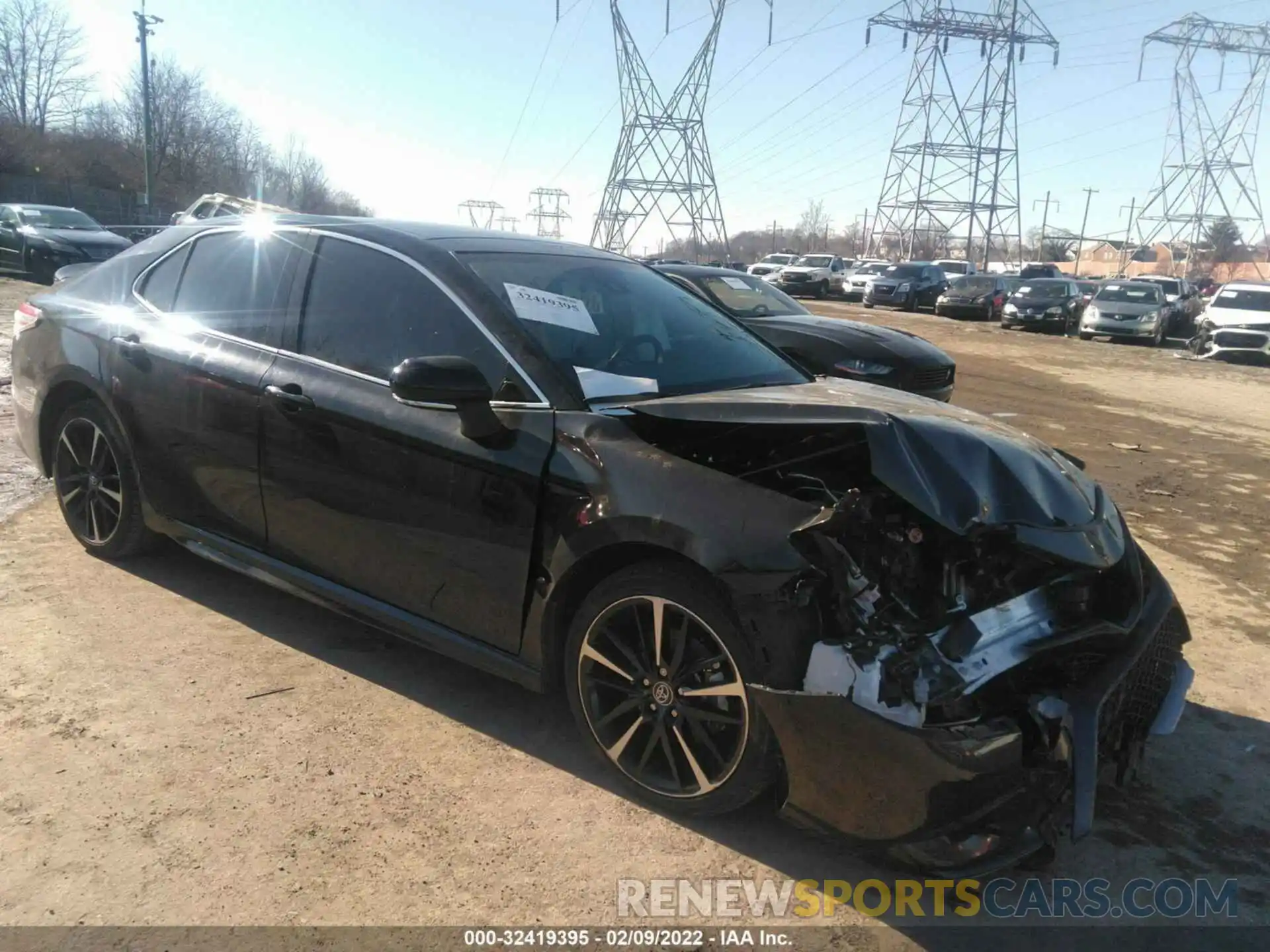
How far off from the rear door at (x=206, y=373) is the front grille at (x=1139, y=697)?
9.89 ft

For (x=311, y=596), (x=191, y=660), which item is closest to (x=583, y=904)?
(x=311, y=596)

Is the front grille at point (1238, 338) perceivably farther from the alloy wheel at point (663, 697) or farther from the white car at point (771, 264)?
the alloy wheel at point (663, 697)

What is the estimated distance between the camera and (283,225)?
4016 mm

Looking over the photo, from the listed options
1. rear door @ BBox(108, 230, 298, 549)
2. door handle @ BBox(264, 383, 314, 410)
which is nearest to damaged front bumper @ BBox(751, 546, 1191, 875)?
door handle @ BBox(264, 383, 314, 410)

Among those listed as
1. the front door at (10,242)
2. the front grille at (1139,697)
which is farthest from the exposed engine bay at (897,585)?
the front door at (10,242)

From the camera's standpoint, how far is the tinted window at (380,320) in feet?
10.7

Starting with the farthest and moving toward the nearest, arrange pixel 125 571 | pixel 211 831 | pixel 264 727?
A: 1. pixel 125 571
2. pixel 264 727
3. pixel 211 831

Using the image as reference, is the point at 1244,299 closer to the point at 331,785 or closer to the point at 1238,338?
the point at 1238,338

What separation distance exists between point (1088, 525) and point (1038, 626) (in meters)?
0.39

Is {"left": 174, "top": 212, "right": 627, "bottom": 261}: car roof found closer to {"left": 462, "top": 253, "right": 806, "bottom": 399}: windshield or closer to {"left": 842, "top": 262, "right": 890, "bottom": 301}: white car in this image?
{"left": 462, "top": 253, "right": 806, "bottom": 399}: windshield

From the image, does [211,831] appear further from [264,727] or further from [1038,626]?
[1038,626]

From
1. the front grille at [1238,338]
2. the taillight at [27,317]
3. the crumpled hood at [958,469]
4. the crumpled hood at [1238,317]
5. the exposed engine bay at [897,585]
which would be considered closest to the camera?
the exposed engine bay at [897,585]

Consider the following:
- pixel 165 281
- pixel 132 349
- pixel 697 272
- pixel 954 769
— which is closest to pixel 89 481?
pixel 132 349

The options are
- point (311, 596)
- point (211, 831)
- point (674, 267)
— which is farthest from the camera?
point (674, 267)
